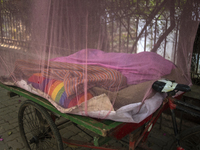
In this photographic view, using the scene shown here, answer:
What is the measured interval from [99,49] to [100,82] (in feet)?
1.00

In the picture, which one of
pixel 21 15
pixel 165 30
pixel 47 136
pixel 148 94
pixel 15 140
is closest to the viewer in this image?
pixel 165 30

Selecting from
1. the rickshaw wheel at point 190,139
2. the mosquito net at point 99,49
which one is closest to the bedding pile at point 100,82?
the mosquito net at point 99,49

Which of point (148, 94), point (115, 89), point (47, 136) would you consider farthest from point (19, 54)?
point (148, 94)

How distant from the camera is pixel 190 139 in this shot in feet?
5.09

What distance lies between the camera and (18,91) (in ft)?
5.97

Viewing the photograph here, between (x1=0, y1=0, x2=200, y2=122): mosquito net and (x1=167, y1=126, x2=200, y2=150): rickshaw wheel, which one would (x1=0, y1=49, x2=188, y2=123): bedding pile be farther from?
(x1=167, y1=126, x2=200, y2=150): rickshaw wheel

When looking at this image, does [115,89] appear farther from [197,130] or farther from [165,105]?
[197,130]

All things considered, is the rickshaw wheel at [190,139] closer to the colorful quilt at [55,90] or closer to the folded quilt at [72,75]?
the folded quilt at [72,75]

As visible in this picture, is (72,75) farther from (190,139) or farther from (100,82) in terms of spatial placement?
(190,139)

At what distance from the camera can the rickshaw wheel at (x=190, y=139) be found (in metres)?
1.46

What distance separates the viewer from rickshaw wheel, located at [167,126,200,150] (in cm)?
146

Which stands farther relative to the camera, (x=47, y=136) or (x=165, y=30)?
(x=47, y=136)

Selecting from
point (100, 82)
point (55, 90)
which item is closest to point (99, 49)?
point (100, 82)

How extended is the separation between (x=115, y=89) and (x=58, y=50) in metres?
0.83
